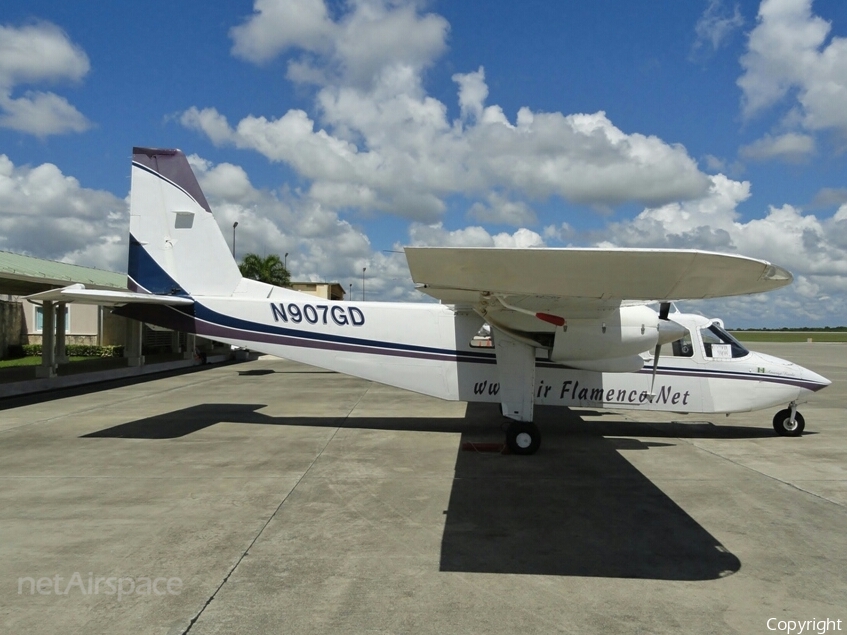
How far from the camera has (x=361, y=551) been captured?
5355 millimetres

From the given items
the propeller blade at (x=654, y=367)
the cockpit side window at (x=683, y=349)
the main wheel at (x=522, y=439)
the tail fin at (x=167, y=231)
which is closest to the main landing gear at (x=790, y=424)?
the cockpit side window at (x=683, y=349)

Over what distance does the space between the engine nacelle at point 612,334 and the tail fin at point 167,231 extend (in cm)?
652

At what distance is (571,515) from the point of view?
643cm

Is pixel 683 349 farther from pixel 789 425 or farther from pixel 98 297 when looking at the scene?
pixel 98 297

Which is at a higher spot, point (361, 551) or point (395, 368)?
point (395, 368)

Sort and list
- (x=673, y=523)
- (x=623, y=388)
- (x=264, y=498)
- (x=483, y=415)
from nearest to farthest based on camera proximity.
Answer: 1. (x=673, y=523)
2. (x=264, y=498)
3. (x=623, y=388)
4. (x=483, y=415)

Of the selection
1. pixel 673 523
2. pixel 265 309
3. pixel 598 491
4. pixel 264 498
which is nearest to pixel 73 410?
pixel 265 309

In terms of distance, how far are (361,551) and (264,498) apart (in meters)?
2.06

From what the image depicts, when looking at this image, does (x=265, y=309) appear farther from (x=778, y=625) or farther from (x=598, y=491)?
(x=778, y=625)

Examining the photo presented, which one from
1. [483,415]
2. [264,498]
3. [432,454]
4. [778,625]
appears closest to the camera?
[778,625]

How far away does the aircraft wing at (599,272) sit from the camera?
4.17 metres

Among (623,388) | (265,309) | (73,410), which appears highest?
(265,309)

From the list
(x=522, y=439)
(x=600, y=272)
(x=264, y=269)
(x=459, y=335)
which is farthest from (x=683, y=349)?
(x=264, y=269)

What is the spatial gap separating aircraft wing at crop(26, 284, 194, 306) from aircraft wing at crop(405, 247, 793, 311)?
276 inches
